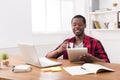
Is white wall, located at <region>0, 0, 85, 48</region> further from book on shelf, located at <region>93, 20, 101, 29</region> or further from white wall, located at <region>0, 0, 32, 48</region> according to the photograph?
book on shelf, located at <region>93, 20, 101, 29</region>

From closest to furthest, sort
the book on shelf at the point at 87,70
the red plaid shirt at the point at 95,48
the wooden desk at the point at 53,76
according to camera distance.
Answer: the wooden desk at the point at 53,76
the book on shelf at the point at 87,70
the red plaid shirt at the point at 95,48

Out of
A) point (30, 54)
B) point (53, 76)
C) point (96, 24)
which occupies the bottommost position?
point (53, 76)

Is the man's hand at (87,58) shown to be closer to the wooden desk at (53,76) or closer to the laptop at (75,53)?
the laptop at (75,53)

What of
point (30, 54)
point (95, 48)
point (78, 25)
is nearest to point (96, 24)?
point (78, 25)

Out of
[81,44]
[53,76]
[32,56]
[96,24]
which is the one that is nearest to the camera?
[53,76]

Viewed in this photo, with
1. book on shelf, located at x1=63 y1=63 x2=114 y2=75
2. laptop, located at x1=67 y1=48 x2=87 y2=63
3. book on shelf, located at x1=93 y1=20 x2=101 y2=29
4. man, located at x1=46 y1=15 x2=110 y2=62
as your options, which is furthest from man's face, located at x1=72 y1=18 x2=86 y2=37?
book on shelf, located at x1=93 y1=20 x2=101 y2=29

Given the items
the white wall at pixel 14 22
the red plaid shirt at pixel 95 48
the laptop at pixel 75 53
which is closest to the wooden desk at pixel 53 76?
the laptop at pixel 75 53

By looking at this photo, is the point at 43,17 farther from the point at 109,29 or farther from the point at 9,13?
the point at 109,29

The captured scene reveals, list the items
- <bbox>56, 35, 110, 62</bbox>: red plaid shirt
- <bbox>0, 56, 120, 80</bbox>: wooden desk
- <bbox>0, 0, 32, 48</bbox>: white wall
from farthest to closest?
<bbox>0, 0, 32, 48</bbox>: white wall < <bbox>56, 35, 110, 62</bbox>: red plaid shirt < <bbox>0, 56, 120, 80</bbox>: wooden desk

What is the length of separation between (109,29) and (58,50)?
1771 millimetres

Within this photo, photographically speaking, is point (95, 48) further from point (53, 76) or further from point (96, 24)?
point (96, 24)

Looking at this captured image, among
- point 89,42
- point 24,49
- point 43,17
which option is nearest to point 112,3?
point 43,17

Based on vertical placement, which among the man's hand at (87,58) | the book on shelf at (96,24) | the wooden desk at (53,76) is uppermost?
the book on shelf at (96,24)

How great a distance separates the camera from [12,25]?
3.59 meters
